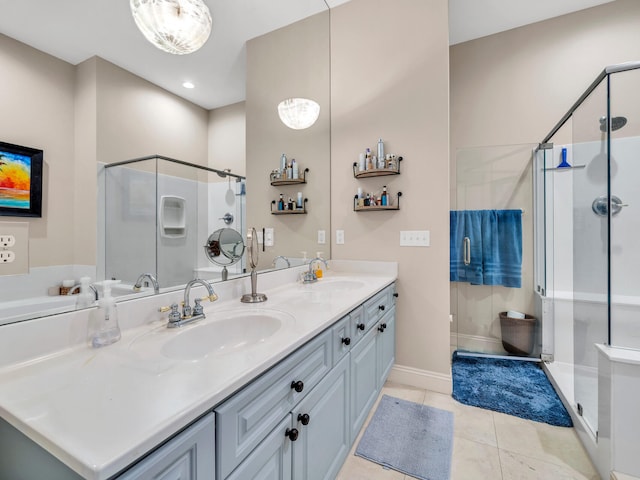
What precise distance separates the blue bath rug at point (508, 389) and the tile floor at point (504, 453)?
0.28 feet

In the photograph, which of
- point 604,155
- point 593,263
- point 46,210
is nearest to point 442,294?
point 593,263

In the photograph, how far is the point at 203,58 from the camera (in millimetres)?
1287

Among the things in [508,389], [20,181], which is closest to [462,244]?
[508,389]

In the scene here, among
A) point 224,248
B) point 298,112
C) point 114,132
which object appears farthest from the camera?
point 298,112

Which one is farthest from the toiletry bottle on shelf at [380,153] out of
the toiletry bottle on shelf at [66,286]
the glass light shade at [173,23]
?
the toiletry bottle on shelf at [66,286]

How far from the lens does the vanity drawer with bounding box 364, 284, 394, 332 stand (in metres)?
1.58

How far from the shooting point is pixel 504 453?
4.95 ft

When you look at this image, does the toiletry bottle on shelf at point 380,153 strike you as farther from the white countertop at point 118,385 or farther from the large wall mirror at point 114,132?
the white countertop at point 118,385

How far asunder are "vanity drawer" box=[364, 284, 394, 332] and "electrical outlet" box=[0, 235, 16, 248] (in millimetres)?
1350

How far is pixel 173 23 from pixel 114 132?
50 cm

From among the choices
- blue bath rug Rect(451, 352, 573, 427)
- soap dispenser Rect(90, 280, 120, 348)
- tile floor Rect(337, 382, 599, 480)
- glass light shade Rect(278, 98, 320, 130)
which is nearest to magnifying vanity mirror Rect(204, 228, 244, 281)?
soap dispenser Rect(90, 280, 120, 348)

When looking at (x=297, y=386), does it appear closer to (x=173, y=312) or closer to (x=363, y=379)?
(x=173, y=312)

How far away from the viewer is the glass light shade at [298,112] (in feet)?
6.70

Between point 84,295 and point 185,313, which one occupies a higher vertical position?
point 84,295
